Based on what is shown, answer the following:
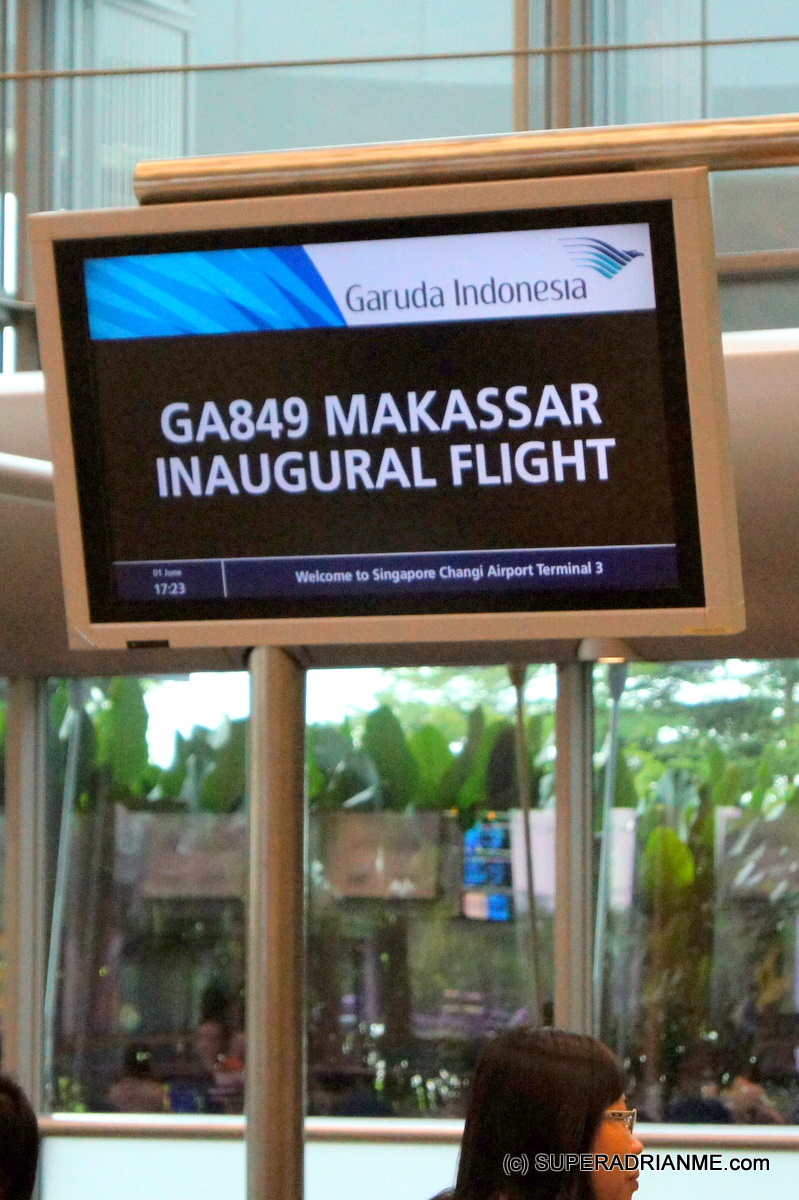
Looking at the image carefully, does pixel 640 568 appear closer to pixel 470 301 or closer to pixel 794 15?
pixel 470 301

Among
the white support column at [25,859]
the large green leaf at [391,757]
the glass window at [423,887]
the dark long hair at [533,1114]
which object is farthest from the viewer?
the white support column at [25,859]

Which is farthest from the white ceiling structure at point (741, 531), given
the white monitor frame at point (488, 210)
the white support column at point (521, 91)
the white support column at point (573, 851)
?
the white support column at point (521, 91)

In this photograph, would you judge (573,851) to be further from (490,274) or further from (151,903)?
(490,274)

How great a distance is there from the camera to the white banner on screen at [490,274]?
1.48 meters

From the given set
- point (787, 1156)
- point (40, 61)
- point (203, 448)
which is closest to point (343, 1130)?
point (787, 1156)

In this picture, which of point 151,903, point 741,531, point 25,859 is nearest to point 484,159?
point 741,531

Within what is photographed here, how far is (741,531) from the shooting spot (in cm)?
341

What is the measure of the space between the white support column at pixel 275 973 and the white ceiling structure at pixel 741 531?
1.31 meters

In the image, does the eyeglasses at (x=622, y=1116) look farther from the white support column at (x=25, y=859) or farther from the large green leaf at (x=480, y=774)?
the white support column at (x=25, y=859)

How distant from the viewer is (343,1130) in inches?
234

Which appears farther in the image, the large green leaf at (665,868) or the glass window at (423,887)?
the glass window at (423,887)

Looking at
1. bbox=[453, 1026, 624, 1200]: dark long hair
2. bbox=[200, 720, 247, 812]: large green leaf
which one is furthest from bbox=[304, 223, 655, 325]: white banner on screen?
bbox=[200, 720, 247, 812]: large green leaf

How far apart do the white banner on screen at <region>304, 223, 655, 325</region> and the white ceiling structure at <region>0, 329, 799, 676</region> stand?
1283mm

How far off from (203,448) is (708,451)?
0.53 metres
